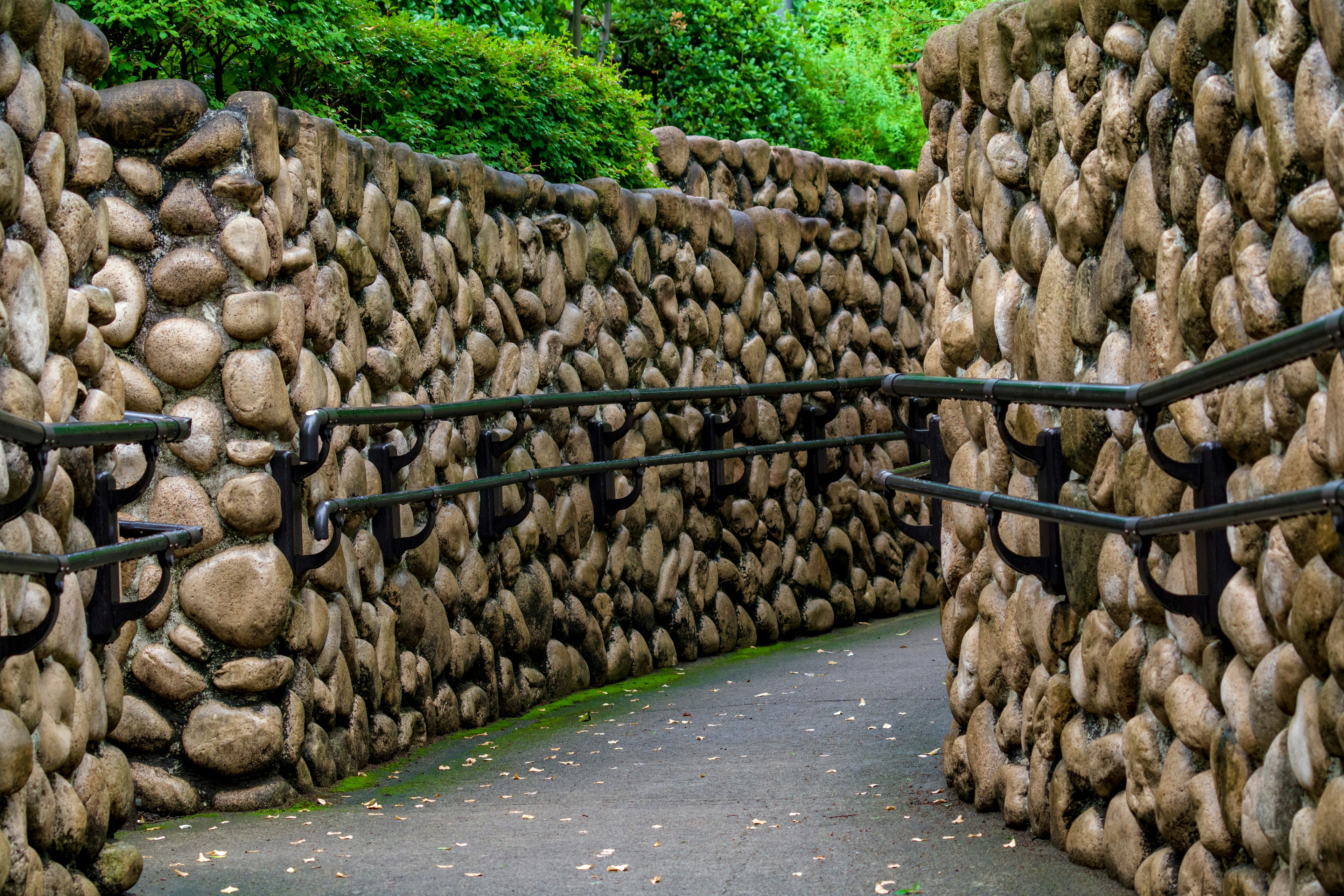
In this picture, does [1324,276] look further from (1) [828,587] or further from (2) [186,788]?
(1) [828,587]

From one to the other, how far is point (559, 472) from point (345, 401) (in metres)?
1.19

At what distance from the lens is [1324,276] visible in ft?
8.16

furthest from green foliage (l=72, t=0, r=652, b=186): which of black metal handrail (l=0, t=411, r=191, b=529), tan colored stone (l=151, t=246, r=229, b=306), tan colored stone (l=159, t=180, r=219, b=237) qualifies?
black metal handrail (l=0, t=411, r=191, b=529)

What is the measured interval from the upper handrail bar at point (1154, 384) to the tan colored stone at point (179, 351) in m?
1.95

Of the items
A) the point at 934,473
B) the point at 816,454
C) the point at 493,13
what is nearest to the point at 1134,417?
the point at 934,473

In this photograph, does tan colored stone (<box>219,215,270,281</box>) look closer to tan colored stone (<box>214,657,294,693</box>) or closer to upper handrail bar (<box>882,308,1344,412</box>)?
tan colored stone (<box>214,657,294,693</box>)

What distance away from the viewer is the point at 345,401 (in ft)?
16.2

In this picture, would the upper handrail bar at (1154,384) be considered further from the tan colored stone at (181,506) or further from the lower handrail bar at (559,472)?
the tan colored stone at (181,506)

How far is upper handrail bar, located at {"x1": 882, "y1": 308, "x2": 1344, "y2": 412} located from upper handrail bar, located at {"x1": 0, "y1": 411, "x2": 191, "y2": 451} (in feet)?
6.28

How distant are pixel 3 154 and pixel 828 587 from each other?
5.46 metres

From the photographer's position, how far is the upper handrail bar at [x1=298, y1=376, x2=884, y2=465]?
4531mm

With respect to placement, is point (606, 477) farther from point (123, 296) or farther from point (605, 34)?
point (605, 34)

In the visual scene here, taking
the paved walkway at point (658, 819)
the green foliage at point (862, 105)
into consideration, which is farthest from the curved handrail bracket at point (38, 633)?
the green foliage at point (862, 105)

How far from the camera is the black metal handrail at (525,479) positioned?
4648 mm
